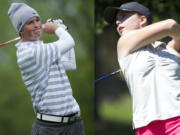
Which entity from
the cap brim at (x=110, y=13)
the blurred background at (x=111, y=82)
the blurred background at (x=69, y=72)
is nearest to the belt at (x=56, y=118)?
the cap brim at (x=110, y=13)

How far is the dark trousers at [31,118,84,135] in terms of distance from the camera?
7.74 feet

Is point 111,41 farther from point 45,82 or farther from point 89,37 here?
point 45,82

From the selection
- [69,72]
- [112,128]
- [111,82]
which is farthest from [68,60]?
[112,128]

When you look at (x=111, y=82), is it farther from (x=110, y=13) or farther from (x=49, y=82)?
(x=110, y=13)

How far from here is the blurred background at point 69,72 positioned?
321cm

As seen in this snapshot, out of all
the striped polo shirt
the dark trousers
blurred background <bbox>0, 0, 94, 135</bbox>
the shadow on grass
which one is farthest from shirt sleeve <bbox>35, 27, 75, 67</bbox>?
the shadow on grass

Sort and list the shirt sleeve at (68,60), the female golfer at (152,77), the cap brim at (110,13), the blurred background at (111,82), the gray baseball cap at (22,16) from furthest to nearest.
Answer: the blurred background at (111,82) < the shirt sleeve at (68,60) < the gray baseball cap at (22,16) < the cap brim at (110,13) < the female golfer at (152,77)

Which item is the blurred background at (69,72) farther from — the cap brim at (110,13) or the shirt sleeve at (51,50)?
the cap brim at (110,13)

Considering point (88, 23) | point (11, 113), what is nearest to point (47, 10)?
point (88, 23)

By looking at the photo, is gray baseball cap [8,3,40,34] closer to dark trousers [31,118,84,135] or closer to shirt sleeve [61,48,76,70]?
shirt sleeve [61,48,76,70]

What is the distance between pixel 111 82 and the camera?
17.5ft

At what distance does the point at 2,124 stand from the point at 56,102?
1.07 m

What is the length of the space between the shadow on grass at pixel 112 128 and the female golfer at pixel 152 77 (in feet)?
10.8

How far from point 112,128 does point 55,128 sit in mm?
3071
